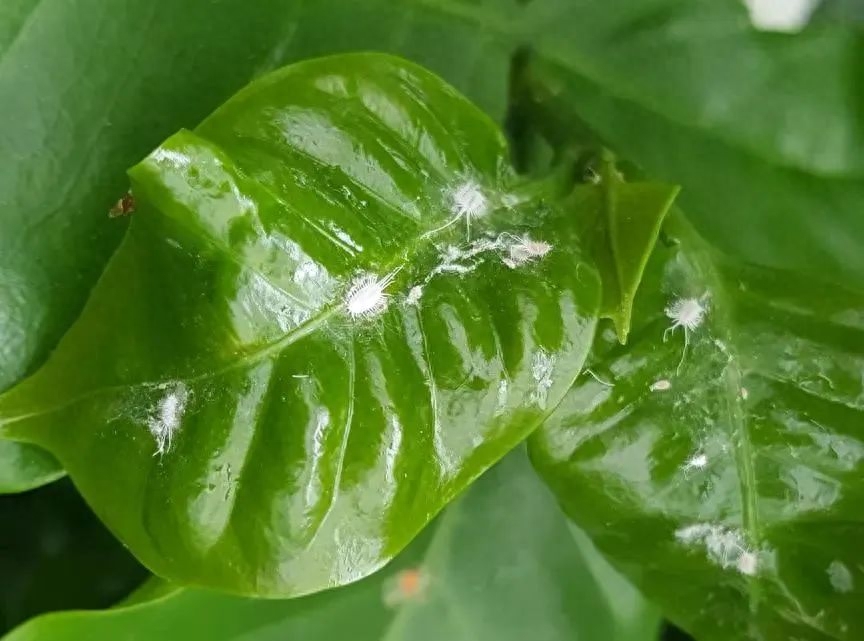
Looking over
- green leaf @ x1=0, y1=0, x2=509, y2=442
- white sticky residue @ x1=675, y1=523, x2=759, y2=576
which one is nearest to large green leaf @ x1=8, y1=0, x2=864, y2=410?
green leaf @ x1=0, y1=0, x2=509, y2=442

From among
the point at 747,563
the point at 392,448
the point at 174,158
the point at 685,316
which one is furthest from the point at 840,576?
the point at 174,158

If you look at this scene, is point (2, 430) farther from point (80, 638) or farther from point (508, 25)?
point (508, 25)

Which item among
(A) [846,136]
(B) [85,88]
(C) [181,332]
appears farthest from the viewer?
(A) [846,136]

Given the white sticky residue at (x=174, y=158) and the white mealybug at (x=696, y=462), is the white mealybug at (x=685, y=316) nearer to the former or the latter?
the white mealybug at (x=696, y=462)

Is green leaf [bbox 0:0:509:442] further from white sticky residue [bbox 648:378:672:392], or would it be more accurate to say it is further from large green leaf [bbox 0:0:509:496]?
white sticky residue [bbox 648:378:672:392]

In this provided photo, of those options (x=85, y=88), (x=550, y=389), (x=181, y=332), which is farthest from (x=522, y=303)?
(x=85, y=88)

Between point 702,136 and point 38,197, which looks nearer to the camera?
point 38,197

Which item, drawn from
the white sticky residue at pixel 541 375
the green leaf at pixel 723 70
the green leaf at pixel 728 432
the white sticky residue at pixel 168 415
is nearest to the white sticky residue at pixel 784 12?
the green leaf at pixel 723 70
